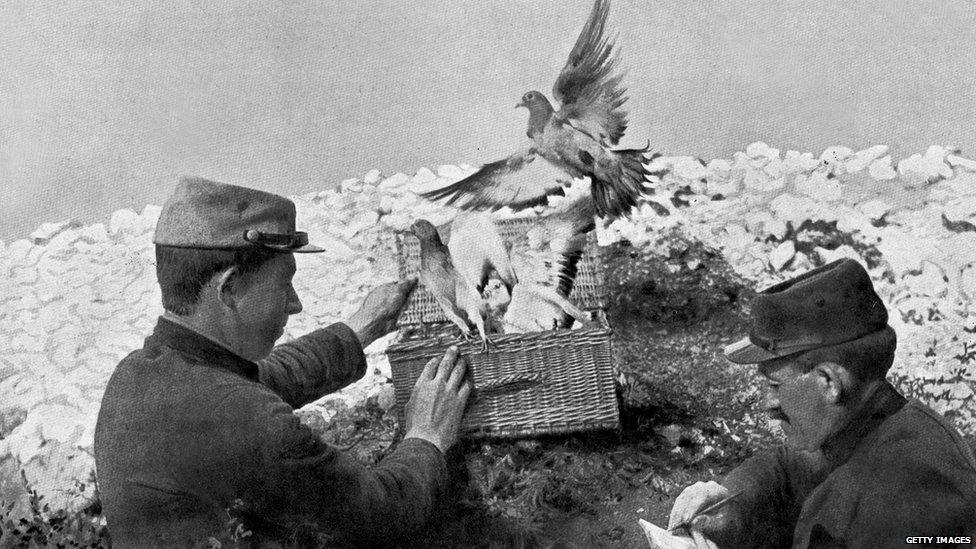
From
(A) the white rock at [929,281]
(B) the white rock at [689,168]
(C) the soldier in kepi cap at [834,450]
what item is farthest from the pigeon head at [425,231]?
(A) the white rock at [929,281]

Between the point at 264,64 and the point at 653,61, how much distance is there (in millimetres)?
1397

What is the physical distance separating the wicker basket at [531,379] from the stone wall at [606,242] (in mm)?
268

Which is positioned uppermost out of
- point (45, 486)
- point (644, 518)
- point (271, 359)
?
point (271, 359)

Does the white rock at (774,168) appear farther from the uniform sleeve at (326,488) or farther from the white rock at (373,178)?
the uniform sleeve at (326,488)

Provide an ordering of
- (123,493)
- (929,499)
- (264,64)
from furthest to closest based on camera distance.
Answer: (264,64), (123,493), (929,499)

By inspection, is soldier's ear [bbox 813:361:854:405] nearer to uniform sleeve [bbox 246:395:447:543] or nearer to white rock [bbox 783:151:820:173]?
white rock [bbox 783:151:820:173]

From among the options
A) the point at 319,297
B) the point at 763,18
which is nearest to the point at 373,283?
the point at 319,297

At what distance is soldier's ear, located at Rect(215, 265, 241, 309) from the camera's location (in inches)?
156

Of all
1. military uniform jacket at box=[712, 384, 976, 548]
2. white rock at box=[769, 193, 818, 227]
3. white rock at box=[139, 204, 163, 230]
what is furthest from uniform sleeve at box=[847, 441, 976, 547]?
white rock at box=[139, 204, 163, 230]

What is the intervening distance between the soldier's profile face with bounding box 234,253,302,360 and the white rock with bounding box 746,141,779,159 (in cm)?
164

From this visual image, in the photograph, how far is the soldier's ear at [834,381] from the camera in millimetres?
3697

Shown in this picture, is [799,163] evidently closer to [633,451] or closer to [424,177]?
[633,451]

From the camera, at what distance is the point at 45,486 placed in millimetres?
4508

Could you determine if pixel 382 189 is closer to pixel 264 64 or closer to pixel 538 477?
pixel 264 64
